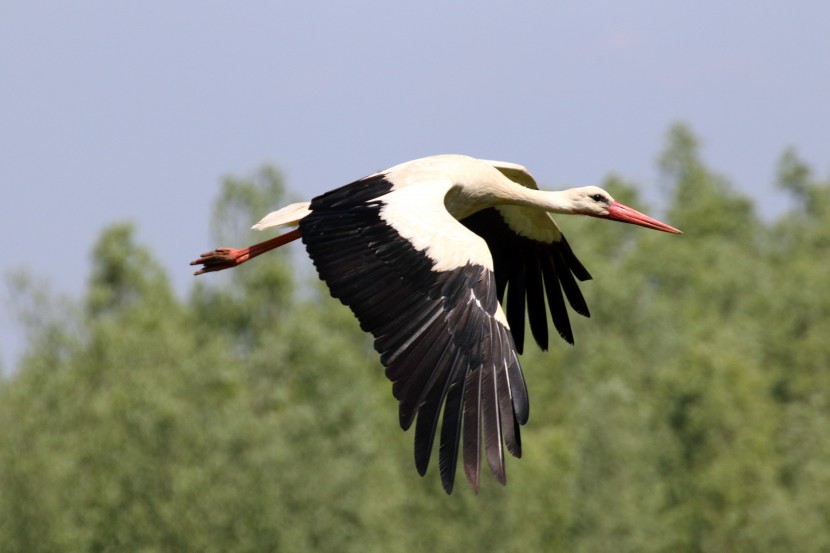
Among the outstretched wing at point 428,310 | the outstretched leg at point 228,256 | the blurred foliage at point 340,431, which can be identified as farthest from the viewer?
the blurred foliage at point 340,431

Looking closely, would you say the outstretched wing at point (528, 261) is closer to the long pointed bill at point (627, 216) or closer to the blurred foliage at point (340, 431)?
the long pointed bill at point (627, 216)

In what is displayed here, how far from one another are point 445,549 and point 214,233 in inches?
554

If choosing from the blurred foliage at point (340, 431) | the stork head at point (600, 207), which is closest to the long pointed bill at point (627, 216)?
the stork head at point (600, 207)

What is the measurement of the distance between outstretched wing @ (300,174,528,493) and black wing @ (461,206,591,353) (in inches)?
63.4

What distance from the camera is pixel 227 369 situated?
1318 inches

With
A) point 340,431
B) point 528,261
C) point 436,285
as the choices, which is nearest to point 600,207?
point 528,261

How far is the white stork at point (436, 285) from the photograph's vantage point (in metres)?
7.79

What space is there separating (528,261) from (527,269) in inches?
2.3

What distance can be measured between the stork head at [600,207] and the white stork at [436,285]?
0.06ft

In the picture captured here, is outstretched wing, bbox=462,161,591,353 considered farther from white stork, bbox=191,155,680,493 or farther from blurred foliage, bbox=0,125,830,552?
blurred foliage, bbox=0,125,830,552

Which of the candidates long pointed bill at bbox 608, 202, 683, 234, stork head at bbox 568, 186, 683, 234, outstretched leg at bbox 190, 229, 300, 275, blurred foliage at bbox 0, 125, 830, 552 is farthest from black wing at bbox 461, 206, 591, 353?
blurred foliage at bbox 0, 125, 830, 552

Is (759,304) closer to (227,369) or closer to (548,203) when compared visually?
(227,369)

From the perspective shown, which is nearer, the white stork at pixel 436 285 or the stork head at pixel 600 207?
the white stork at pixel 436 285

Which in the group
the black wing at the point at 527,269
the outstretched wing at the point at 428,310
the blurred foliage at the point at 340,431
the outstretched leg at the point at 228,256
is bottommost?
the outstretched wing at the point at 428,310
